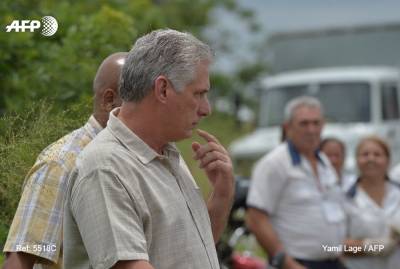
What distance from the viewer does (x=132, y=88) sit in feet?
9.00

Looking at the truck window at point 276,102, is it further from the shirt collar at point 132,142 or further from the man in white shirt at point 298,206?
the shirt collar at point 132,142

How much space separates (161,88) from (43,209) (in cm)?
Answer: 60

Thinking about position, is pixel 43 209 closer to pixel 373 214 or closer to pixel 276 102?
pixel 373 214

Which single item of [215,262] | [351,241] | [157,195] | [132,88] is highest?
[132,88]

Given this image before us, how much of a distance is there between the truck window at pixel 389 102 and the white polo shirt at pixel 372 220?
6716 mm

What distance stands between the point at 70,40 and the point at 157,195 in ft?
6.18

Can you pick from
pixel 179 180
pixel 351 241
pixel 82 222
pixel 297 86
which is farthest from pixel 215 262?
pixel 297 86

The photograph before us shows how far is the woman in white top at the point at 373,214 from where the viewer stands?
587 cm

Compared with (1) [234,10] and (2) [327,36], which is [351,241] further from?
(1) [234,10]

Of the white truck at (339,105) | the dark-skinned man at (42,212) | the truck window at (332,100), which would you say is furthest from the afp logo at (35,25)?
the truck window at (332,100)

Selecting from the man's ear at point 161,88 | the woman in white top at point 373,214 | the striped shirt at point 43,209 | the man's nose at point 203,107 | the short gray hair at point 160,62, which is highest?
the short gray hair at point 160,62

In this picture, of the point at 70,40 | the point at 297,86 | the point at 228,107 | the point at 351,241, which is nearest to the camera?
the point at 70,40

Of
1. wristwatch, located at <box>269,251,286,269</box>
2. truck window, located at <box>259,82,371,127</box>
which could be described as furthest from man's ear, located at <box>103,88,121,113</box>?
truck window, located at <box>259,82,371,127</box>

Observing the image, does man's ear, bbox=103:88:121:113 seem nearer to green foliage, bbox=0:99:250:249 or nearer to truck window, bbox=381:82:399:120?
green foliage, bbox=0:99:250:249
